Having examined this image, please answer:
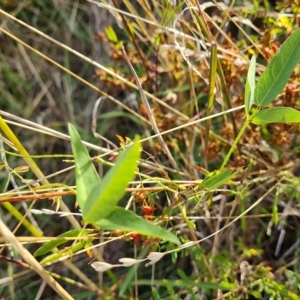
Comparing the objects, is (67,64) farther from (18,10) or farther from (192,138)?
(192,138)

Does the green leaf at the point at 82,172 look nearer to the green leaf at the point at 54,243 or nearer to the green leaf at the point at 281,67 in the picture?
the green leaf at the point at 54,243

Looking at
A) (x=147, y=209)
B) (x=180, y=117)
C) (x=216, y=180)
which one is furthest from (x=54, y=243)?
(x=180, y=117)

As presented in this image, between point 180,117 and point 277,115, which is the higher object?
point 277,115

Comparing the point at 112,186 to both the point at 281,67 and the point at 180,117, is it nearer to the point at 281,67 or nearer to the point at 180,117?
the point at 281,67

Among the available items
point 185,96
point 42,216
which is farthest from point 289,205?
point 42,216

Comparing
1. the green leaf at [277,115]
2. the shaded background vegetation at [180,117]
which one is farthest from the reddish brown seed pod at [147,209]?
the green leaf at [277,115]

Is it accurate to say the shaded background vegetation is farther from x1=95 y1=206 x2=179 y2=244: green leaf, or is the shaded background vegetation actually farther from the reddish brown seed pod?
x1=95 y1=206 x2=179 y2=244: green leaf
